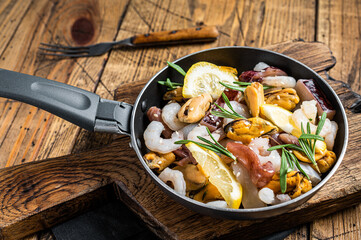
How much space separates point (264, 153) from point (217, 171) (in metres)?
0.18

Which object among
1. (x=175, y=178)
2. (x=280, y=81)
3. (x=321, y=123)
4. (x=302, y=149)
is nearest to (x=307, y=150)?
(x=302, y=149)

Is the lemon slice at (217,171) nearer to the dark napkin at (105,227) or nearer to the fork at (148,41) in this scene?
the dark napkin at (105,227)

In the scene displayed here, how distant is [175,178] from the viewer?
1.35 meters

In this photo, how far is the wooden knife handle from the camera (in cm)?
217

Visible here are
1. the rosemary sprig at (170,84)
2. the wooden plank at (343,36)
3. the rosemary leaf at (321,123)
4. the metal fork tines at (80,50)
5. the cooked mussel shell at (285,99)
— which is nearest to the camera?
the rosemary leaf at (321,123)

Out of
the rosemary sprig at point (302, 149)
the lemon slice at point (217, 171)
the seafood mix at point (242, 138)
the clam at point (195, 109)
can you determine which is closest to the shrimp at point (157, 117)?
the seafood mix at point (242, 138)

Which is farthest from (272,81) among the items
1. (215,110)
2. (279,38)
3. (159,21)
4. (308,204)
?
(159,21)

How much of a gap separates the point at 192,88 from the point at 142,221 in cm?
59

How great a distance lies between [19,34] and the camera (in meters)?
2.33

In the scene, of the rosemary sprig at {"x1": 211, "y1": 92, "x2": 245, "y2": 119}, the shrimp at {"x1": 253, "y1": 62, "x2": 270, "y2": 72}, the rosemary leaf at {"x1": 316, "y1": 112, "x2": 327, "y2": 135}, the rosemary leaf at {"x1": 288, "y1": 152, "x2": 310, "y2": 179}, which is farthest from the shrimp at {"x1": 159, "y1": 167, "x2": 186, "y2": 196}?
the shrimp at {"x1": 253, "y1": 62, "x2": 270, "y2": 72}

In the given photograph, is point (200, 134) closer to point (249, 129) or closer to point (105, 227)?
point (249, 129)

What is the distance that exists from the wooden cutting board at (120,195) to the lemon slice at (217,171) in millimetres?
248

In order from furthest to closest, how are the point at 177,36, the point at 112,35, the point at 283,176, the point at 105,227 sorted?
1. the point at 112,35
2. the point at 177,36
3. the point at 105,227
4. the point at 283,176

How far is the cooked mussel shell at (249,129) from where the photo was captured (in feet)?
4.44
